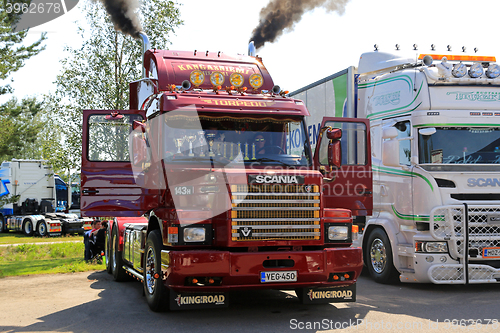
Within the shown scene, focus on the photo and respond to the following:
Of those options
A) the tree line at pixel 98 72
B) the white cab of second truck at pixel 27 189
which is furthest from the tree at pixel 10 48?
the white cab of second truck at pixel 27 189

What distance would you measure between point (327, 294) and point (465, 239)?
3098 mm

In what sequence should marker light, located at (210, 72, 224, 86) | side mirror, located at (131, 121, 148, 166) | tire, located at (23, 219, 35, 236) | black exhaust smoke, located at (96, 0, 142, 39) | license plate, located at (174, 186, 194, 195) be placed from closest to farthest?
license plate, located at (174, 186, 194, 195), side mirror, located at (131, 121, 148, 166), marker light, located at (210, 72, 224, 86), black exhaust smoke, located at (96, 0, 142, 39), tire, located at (23, 219, 35, 236)

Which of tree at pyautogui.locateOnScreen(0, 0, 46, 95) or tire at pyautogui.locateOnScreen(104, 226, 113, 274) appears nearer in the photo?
tire at pyautogui.locateOnScreen(104, 226, 113, 274)

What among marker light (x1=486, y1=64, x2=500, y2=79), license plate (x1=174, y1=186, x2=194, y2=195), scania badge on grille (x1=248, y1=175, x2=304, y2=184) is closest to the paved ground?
license plate (x1=174, y1=186, x2=194, y2=195)

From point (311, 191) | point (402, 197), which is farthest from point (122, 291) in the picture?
point (402, 197)

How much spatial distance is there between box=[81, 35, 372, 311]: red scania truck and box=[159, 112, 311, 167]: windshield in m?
0.02

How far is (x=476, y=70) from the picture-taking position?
9.86 metres

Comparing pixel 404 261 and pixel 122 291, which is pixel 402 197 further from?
pixel 122 291

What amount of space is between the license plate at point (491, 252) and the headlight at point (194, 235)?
521 centimetres

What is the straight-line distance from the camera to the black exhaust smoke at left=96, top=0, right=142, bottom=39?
1471 cm

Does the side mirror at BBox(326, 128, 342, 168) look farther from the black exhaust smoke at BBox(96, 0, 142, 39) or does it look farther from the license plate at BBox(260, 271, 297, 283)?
the black exhaust smoke at BBox(96, 0, 142, 39)

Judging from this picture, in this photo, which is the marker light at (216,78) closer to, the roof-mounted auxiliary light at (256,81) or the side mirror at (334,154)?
the roof-mounted auxiliary light at (256,81)

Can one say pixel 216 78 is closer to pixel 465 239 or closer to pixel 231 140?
pixel 231 140

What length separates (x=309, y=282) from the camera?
7148mm
